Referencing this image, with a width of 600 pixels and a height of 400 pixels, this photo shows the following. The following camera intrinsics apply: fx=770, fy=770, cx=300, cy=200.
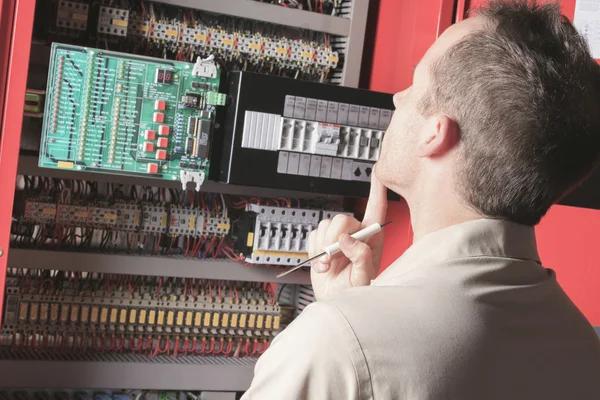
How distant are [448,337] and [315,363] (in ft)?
0.53

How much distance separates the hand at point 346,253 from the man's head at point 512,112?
1.10 feet

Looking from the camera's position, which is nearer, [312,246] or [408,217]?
[312,246]

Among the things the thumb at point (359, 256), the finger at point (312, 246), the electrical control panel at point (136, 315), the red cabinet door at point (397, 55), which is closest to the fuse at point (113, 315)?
the electrical control panel at point (136, 315)

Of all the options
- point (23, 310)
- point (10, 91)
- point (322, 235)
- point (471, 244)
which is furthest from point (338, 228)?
point (23, 310)

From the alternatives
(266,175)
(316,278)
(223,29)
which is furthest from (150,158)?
(316,278)

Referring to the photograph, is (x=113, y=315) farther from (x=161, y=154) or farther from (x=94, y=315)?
(x=161, y=154)

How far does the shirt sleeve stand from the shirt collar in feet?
0.65

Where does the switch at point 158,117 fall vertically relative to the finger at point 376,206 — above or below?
above

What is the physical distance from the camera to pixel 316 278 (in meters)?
1.66

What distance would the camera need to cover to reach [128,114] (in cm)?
250

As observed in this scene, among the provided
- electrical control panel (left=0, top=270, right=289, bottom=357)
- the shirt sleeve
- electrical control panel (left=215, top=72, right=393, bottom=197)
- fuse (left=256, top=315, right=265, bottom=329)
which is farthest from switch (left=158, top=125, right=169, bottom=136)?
the shirt sleeve

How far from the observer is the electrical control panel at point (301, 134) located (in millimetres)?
2598

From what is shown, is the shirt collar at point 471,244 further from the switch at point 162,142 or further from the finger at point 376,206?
the switch at point 162,142

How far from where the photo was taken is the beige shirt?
2.91 ft
